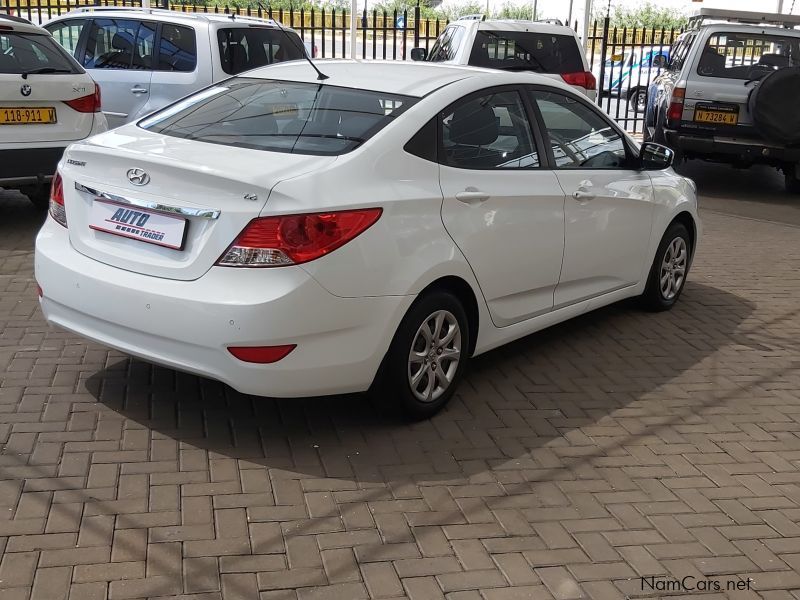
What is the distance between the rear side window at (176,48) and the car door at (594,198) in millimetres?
5435

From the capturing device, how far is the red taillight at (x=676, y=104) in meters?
11.3

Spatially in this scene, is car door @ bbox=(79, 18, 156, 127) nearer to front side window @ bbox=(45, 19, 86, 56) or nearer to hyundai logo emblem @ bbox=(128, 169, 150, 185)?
front side window @ bbox=(45, 19, 86, 56)

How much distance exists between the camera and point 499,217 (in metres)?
4.77

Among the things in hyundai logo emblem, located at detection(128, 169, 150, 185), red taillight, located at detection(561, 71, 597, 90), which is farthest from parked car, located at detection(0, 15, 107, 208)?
red taillight, located at detection(561, 71, 597, 90)

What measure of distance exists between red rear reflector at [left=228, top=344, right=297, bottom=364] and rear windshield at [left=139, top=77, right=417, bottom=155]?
91 centimetres

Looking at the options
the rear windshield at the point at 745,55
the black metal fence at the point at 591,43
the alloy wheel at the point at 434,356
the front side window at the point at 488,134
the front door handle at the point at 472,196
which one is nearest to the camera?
the alloy wheel at the point at 434,356

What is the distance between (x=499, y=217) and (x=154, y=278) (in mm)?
1682

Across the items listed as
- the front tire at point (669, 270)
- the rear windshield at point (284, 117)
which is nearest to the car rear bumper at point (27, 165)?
the rear windshield at point (284, 117)

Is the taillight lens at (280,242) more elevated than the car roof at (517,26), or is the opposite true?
the car roof at (517,26)

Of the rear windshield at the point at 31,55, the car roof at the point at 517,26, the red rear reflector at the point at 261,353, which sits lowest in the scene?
the red rear reflector at the point at 261,353

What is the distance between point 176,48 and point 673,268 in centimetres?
587

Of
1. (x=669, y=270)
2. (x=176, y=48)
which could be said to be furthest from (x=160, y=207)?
(x=176, y=48)

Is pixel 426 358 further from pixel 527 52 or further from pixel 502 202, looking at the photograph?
pixel 527 52

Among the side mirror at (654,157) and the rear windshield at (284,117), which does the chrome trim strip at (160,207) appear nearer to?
the rear windshield at (284,117)
